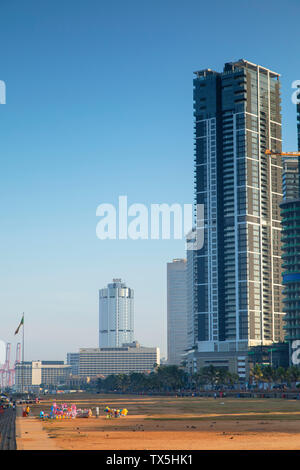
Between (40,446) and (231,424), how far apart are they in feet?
101

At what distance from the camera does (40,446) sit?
58.7 meters
